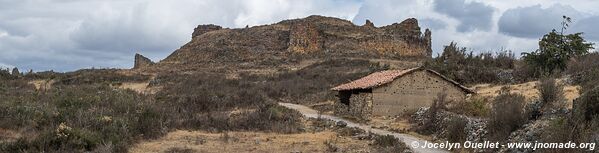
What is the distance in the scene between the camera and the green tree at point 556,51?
91.1 ft

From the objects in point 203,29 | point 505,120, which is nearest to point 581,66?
point 505,120

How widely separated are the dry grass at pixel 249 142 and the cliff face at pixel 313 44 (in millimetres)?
38340

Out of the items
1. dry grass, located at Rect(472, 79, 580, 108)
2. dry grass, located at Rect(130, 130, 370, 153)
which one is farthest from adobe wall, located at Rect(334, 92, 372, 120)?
dry grass, located at Rect(472, 79, 580, 108)

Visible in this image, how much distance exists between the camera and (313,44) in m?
61.8

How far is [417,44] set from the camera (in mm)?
63656

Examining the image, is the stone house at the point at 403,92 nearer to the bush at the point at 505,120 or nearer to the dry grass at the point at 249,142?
the dry grass at the point at 249,142

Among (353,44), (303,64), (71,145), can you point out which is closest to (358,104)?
(71,145)

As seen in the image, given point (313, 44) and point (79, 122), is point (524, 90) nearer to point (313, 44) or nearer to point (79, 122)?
point (79, 122)

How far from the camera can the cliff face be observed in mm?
59812

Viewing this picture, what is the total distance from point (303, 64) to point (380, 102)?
103ft

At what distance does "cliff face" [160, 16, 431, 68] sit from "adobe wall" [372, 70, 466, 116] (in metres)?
33.6

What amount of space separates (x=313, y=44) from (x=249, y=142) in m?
45.7

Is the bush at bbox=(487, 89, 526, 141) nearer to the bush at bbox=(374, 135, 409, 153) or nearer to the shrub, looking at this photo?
the bush at bbox=(374, 135, 409, 153)

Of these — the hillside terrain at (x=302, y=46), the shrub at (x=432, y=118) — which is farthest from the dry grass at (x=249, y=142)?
the hillside terrain at (x=302, y=46)
